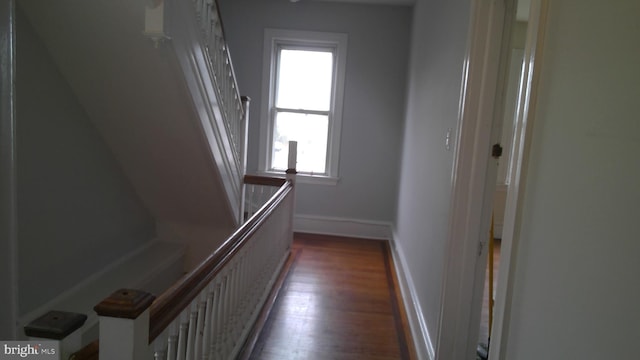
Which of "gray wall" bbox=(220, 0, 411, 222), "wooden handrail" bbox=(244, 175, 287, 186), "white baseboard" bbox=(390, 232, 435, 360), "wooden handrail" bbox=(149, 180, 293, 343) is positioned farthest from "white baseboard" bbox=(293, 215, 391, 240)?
"wooden handrail" bbox=(149, 180, 293, 343)

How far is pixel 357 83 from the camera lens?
498cm

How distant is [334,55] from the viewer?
5.01 meters

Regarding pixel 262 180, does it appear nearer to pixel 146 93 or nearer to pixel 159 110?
pixel 159 110

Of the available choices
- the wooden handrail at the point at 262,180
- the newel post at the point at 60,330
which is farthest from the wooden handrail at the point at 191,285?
the wooden handrail at the point at 262,180

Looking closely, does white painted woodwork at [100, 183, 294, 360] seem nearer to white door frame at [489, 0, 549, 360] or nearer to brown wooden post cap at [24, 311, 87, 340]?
brown wooden post cap at [24, 311, 87, 340]

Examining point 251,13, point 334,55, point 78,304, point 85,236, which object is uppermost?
point 251,13

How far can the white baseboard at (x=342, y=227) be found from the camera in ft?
17.1

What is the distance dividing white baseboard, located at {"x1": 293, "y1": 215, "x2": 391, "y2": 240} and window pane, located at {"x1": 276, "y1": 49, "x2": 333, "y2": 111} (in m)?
1.38

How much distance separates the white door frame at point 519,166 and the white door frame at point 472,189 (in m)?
0.71

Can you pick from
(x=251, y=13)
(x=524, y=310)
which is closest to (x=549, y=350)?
(x=524, y=310)

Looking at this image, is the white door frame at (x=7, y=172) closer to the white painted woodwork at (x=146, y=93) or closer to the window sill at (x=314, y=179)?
the white painted woodwork at (x=146, y=93)

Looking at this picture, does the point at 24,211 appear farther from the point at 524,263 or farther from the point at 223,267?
the point at 524,263

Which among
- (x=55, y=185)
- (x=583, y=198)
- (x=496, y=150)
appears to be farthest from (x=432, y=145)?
(x=55, y=185)

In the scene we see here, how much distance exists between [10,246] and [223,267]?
0.83m
